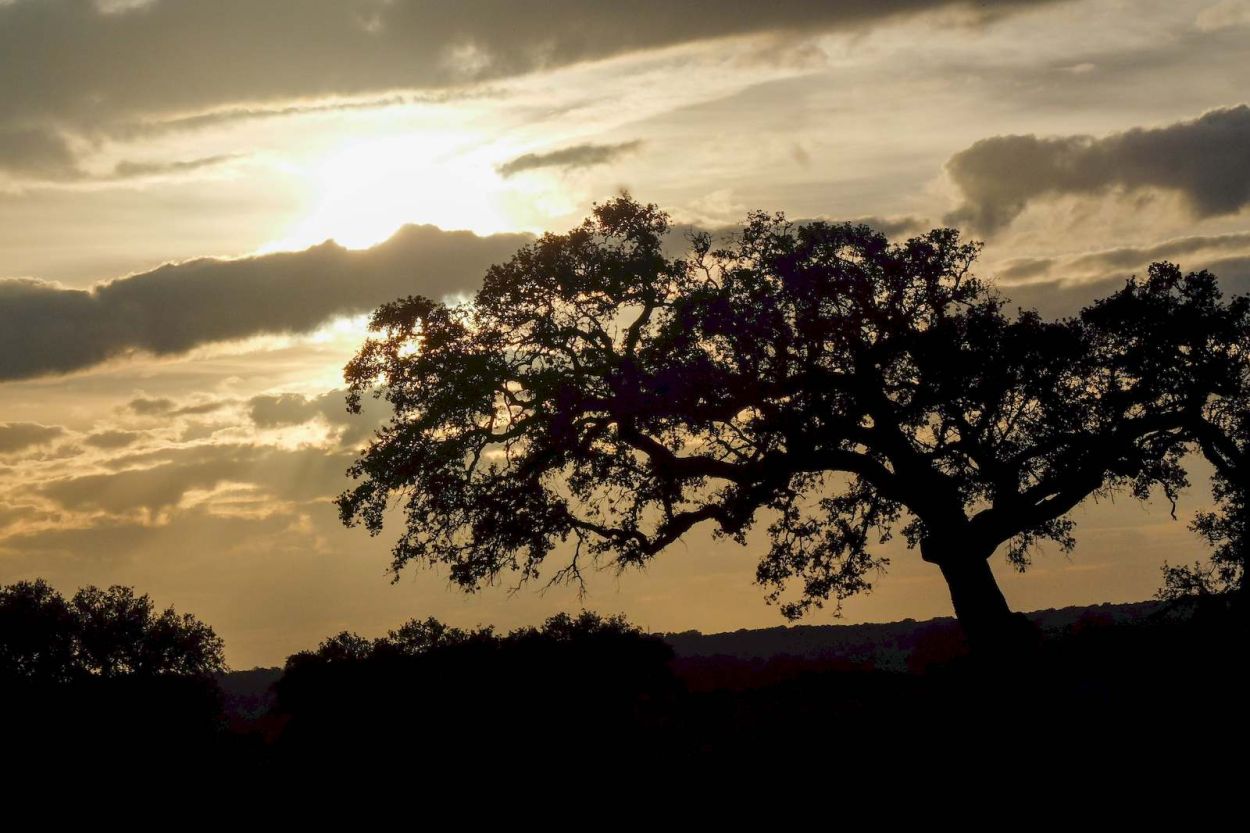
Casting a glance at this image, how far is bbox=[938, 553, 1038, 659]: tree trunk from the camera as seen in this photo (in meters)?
31.0

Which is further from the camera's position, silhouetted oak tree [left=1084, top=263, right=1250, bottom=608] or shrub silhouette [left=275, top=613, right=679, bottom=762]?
silhouetted oak tree [left=1084, top=263, right=1250, bottom=608]

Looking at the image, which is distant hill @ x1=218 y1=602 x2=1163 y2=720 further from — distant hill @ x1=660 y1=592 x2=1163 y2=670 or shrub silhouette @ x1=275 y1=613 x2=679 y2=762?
shrub silhouette @ x1=275 y1=613 x2=679 y2=762

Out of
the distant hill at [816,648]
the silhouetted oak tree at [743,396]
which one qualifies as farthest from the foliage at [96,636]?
the silhouetted oak tree at [743,396]

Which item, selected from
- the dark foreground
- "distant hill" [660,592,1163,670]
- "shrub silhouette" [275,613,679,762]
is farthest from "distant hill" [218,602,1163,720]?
"shrub silhouette" [275,613,679,762]

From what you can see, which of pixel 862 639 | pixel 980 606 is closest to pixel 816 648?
pixel 862 639

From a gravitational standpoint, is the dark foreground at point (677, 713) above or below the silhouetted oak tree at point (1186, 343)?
below

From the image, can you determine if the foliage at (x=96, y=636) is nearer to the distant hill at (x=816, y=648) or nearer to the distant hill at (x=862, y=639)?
the distant hill at (x=816, y=648)

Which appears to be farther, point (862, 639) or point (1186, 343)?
point (862, 639)

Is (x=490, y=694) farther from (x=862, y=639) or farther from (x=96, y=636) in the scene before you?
(x=862, y=639)

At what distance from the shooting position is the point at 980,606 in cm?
3159

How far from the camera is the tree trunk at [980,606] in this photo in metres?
31.0

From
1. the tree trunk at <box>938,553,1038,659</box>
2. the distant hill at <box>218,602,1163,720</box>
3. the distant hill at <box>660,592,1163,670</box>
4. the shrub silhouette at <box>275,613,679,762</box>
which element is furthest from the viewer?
the distant hill at <box>660,592,1163,670</box>

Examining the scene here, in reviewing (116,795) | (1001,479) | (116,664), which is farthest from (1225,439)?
(116,664)

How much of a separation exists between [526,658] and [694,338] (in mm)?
13190
